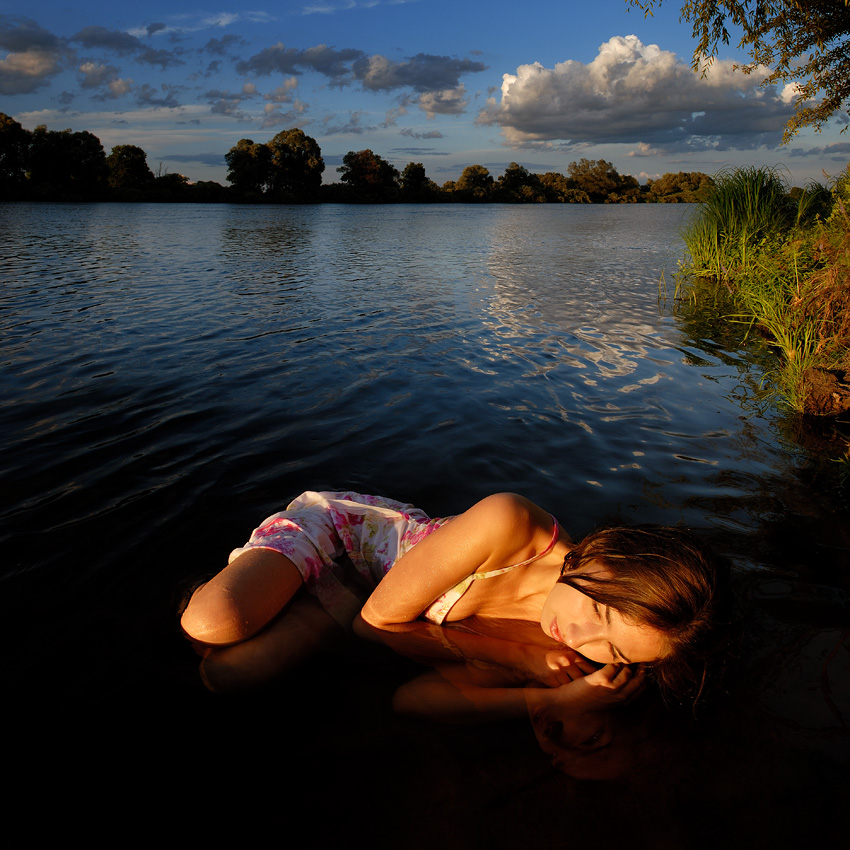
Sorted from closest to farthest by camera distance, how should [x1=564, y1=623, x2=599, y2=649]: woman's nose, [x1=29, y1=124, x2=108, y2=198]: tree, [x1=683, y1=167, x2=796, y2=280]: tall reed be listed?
[x1=564, y1=623, x2=599, y2=649]: woman's nose → [x1=683, y1=167, x2=796, y2=280]: tall reed → [x1=29, y1=124, x2=108, y2=198]: tree

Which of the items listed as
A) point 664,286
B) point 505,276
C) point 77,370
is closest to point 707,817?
point 77,370

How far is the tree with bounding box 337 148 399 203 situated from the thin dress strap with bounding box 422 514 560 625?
113 m

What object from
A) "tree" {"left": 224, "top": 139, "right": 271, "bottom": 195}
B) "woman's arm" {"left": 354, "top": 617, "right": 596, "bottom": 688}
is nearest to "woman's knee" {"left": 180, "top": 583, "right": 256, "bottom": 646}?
"woman's arm" {"left": 354, "top": 617, "right": 596, "bottom": 688}

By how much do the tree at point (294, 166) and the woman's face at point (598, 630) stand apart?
99.7 meters

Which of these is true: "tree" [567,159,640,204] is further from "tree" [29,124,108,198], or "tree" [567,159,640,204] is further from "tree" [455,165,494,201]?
"tree" [29,124,108,198]

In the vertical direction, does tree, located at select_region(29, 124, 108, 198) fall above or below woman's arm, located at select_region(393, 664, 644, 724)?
above

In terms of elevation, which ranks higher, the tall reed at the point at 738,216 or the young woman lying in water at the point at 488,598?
the tall reed at the point at 738,216

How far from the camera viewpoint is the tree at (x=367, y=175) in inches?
4267

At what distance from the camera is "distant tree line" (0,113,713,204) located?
70.7 meters

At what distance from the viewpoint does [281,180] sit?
9569 cm

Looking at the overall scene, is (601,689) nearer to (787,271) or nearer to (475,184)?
(787,271)

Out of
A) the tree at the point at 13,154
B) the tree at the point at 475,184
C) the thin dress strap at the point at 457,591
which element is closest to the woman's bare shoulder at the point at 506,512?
the thin dress strap at the point at 457,591

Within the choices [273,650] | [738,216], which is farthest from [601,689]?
[738,216]

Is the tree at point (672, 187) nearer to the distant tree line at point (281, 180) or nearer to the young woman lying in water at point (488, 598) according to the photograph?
the distant tree line at point (281, 180)
